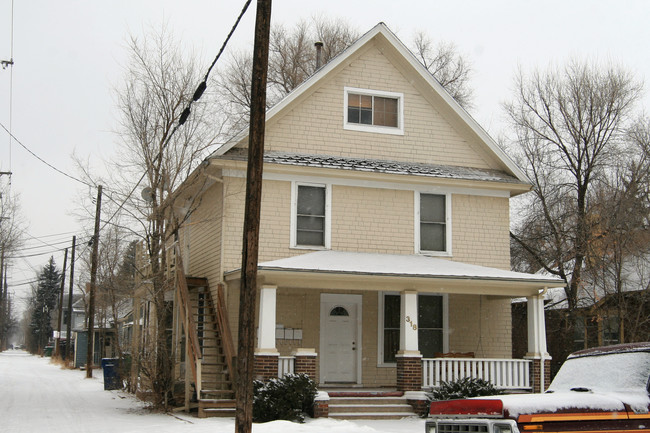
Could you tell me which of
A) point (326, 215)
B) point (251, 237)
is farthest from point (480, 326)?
point (251, 237)

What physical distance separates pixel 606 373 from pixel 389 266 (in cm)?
913

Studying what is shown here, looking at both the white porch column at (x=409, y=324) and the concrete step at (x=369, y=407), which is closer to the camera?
the concrete step at (x=369, y=407)

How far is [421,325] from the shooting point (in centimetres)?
2008

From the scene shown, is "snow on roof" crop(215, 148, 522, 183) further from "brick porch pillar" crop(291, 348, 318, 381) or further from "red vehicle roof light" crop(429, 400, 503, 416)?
"red vehicle roof light" crop(429, 400, 503, 416)

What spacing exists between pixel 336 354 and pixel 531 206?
1420cm

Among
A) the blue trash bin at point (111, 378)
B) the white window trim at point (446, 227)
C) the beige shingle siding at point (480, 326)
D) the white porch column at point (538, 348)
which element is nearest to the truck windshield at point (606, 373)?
the white porch column at point (538, 348)

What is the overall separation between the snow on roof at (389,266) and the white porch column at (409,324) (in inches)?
26.6

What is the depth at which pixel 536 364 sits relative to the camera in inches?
712

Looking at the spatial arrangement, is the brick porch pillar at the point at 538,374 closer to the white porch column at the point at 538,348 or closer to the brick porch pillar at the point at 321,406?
the white porch column at the point at 538,348

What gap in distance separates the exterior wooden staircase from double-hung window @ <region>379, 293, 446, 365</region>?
412cm

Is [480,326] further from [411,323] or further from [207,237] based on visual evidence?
[207,237]

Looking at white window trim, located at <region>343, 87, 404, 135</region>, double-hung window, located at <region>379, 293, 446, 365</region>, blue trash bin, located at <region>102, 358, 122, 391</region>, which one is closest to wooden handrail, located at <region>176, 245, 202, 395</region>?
double-hung window, located at <region>379, 293, 446, 365</region>

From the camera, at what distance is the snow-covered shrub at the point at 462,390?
16453 mm

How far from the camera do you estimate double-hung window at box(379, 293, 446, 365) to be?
64.3 ft
